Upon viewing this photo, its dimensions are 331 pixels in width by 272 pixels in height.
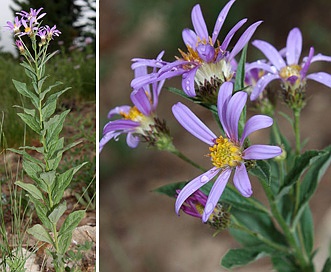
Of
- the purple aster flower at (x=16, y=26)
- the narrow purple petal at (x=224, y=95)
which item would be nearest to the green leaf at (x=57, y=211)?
the purple aster flower at (x=16, y=26)

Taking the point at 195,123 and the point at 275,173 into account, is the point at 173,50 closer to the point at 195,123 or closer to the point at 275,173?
the point at 275,173

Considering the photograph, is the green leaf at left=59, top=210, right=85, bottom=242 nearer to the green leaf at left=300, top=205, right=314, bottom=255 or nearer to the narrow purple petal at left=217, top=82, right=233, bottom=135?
the green leaf at left=300, top=205, right=314, bottom=255

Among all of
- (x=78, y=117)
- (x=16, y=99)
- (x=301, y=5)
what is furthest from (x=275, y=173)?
(x=301, y=5)

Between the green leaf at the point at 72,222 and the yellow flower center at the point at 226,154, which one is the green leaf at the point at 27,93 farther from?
the yellow flower center at the point at 226,154

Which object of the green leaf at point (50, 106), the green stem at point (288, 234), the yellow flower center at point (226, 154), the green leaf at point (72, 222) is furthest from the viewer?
the green leaf at point (72, 222)

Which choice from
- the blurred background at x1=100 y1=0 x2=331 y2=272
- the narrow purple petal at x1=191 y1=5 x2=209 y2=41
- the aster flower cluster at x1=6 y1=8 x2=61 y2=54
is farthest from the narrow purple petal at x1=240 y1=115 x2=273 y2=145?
the blurred background at x1=100 y1=0 x2=331 y2=272

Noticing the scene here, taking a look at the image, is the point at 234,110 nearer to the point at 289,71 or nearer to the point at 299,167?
the point at 299,167
